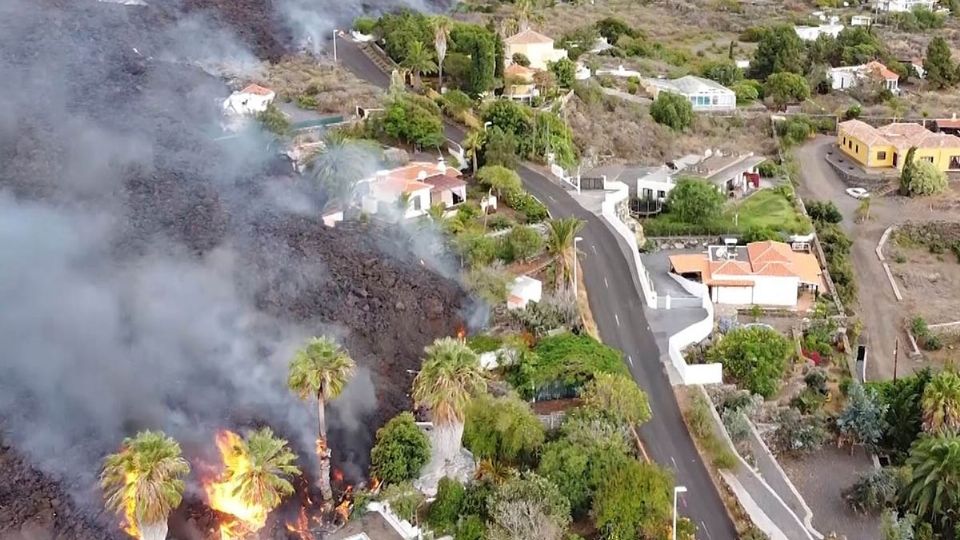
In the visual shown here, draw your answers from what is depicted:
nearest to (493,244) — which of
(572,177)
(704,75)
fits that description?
(572,177)

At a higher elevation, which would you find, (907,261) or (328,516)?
(328,516)

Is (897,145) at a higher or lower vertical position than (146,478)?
lower

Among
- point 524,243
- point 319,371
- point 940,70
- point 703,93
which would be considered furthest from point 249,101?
point 940,70

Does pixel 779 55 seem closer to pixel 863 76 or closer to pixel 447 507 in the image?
pixel 863 76

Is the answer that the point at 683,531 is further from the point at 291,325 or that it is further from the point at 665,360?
the point at 291,325

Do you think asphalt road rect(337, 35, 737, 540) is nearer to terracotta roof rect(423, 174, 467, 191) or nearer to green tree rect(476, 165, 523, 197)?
green tree rect(476, 165, 523, 197)

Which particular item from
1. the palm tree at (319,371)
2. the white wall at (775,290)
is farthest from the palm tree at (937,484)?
the palm tree at (319,371)

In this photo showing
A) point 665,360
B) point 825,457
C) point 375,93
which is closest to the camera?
point 825,457
